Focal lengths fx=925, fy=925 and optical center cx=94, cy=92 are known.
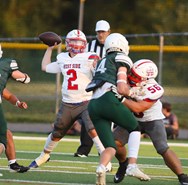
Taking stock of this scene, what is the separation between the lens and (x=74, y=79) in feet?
35.2

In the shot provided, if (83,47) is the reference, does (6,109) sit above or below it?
below

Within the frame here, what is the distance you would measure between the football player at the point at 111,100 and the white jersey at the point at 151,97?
277 mm

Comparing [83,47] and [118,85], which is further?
[83,47]

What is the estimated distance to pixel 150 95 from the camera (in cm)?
912

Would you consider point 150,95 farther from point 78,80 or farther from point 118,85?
point 78,80

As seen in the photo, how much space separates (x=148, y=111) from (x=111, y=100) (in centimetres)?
55

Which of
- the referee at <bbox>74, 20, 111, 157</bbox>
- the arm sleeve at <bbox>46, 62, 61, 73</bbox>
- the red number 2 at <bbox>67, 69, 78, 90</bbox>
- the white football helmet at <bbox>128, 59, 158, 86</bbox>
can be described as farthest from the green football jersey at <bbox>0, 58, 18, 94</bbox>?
the referee at <bbox>74, 20, 111, 157</bbox>

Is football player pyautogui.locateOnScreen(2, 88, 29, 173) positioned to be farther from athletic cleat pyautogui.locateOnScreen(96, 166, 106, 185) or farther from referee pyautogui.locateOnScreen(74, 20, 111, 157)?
referee pyautogui.locateOnScreen(74, 20, 111, 157)

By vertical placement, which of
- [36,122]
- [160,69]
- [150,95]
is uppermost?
[150,95]

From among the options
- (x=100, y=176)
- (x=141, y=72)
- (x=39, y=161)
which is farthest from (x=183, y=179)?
(x=39, y=161)

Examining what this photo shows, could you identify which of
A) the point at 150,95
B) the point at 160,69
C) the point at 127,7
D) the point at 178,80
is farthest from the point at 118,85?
the point at 127,7

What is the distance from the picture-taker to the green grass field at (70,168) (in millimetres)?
9375

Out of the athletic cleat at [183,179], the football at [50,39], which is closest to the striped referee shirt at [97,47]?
the football at [50,39]

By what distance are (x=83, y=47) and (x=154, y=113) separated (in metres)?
1.81
